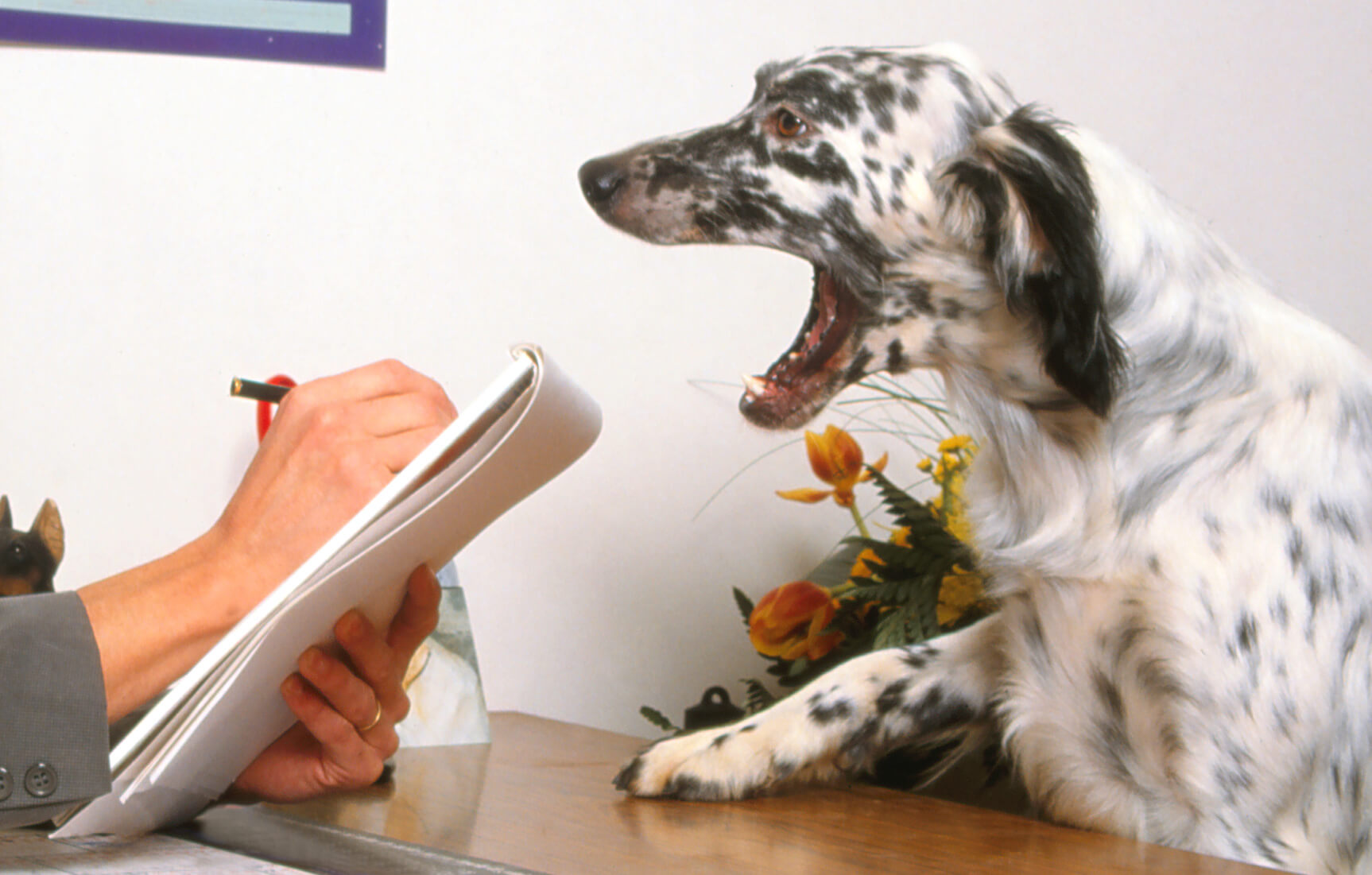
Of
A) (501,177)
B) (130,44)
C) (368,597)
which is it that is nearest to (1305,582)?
(368,597)

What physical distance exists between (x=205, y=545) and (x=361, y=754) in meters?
0.18

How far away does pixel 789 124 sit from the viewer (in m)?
Answer: 1.02

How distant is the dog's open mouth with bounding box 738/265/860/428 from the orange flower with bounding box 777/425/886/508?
0.23 meters

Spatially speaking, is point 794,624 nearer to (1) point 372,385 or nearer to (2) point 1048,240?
(2) point 1048,240

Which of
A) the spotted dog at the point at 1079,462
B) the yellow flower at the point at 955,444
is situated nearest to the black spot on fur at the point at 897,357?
the spotted dog at the point at 1079,462

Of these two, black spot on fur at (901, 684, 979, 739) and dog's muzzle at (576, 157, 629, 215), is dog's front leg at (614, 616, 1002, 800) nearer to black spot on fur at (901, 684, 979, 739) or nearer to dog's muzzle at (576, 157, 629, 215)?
black spot on fur at (901, 684, 979, 739)

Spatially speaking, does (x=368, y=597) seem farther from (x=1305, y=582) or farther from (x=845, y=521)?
(x=845, y=521)

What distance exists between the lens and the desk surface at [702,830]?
58cm

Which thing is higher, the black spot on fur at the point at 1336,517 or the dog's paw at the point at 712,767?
the black spot on fur at the point at 1336,517

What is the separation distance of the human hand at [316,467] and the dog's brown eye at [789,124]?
1.57 feet

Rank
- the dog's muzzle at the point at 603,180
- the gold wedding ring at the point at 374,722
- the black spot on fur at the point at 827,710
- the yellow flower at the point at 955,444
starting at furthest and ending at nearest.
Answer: the yellow flower at the point at 955,444, the dog's muzzle at the point at 603,180, the black spot on fur at the point at 827,710, the gold wedding ring at the point at 374,722

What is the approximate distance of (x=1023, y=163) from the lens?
0.87m

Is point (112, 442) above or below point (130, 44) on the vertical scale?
below

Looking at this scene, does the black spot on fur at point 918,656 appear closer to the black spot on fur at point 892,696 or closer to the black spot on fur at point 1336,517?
the black spot on fur at point 892,696
